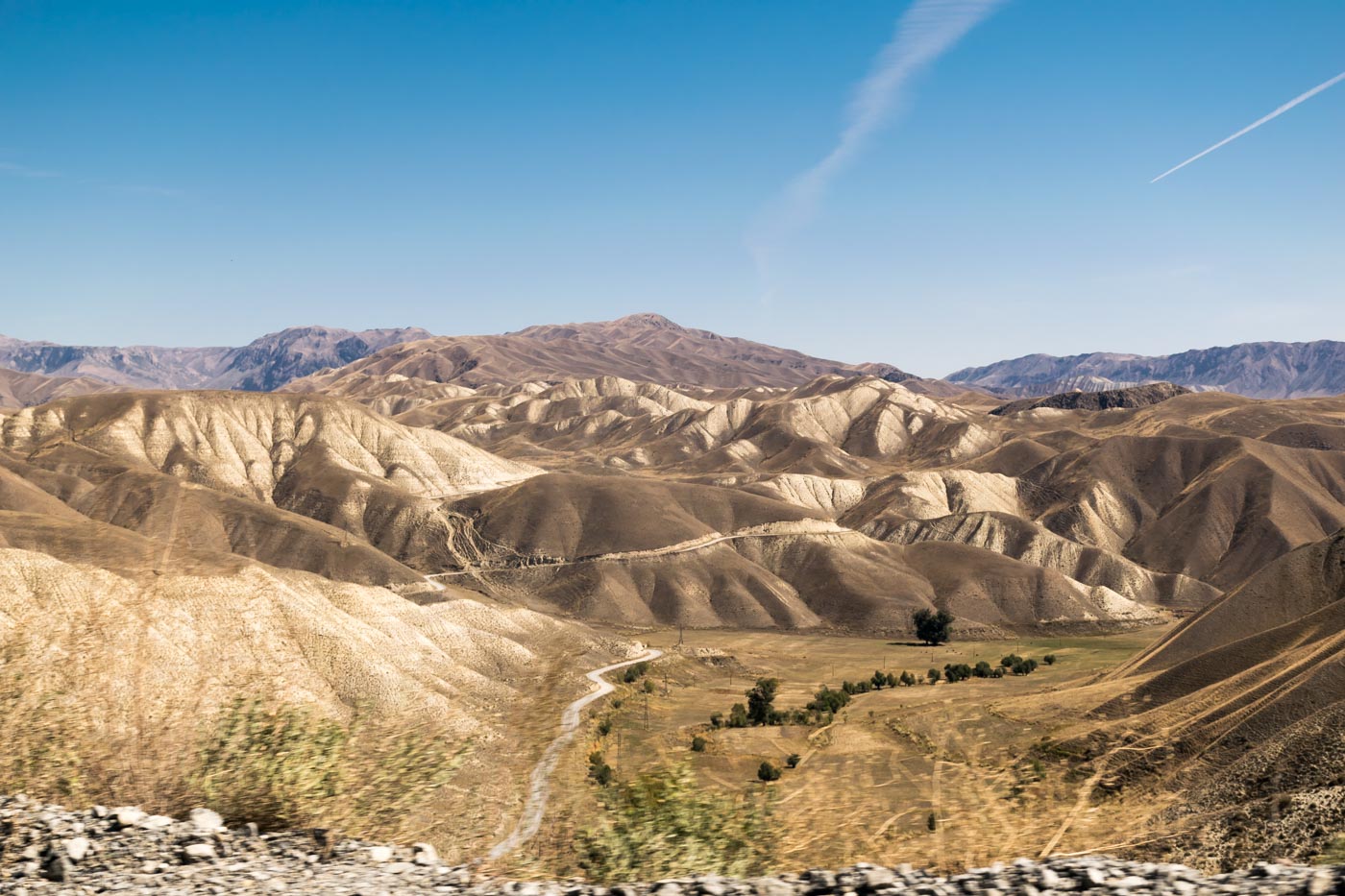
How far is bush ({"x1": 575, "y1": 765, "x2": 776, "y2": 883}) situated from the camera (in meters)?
14.3

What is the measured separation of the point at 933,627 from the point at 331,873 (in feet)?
352

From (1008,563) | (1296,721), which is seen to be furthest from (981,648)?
(1296,721)

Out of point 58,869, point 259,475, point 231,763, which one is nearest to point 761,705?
point 231,763

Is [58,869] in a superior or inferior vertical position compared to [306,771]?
inferior

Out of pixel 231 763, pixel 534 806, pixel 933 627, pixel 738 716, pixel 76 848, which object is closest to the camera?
pixel 76 848

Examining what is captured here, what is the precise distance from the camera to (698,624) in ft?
392

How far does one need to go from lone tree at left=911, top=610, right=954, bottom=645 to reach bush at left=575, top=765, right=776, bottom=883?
337 ft

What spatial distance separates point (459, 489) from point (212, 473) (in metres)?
41.8

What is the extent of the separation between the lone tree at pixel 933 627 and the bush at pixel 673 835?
103 metres

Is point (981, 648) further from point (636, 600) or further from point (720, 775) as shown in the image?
point (720, 775)

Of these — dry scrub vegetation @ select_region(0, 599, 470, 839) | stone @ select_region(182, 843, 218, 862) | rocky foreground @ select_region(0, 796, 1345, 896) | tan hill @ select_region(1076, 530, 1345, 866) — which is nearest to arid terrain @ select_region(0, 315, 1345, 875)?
dry scrub vegetation @ select_region(0, 599, 470, 839)

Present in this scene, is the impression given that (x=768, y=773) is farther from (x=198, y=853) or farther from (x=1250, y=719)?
(x=198, y=853)

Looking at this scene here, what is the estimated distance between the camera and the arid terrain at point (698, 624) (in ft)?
75.7

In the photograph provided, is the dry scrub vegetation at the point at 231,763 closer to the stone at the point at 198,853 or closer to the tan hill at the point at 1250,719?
the stone at the point at 198,853
